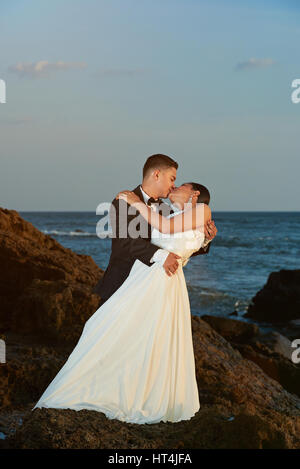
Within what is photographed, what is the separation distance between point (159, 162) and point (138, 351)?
1620 millimetres

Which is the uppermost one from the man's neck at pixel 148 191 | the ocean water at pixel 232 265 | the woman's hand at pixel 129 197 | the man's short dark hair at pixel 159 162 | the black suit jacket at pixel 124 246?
the man's short dark hair at pixel 159 162

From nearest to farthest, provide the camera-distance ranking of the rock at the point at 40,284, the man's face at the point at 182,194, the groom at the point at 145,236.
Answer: the groom at the point at 145,236 < the man's face at the point at 182,194 < the rock at the point at 40,284

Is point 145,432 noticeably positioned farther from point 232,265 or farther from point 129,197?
point 232,265

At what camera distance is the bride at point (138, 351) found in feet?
15.9

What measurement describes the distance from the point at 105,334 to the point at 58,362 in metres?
1.83

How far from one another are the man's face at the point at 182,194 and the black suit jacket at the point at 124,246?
0.20 meters

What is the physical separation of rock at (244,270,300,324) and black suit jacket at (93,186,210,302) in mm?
17123

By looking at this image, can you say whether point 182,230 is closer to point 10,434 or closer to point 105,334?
point 105,334

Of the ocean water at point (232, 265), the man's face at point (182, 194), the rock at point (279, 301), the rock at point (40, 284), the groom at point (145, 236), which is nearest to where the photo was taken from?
the groom at point (145, 236)

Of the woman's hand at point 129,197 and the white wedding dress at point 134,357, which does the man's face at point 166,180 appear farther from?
the white wedding dress at point 134,357

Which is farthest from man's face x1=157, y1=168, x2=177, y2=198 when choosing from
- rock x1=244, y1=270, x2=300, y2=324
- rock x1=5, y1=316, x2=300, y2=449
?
rock x1=244, y1=270, x2=300, y2=324

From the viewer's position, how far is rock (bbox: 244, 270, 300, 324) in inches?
864

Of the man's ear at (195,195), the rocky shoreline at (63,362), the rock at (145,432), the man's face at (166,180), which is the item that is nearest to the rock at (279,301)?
the rocky shoreline at (63,362)

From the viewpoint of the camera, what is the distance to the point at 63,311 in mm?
7469
